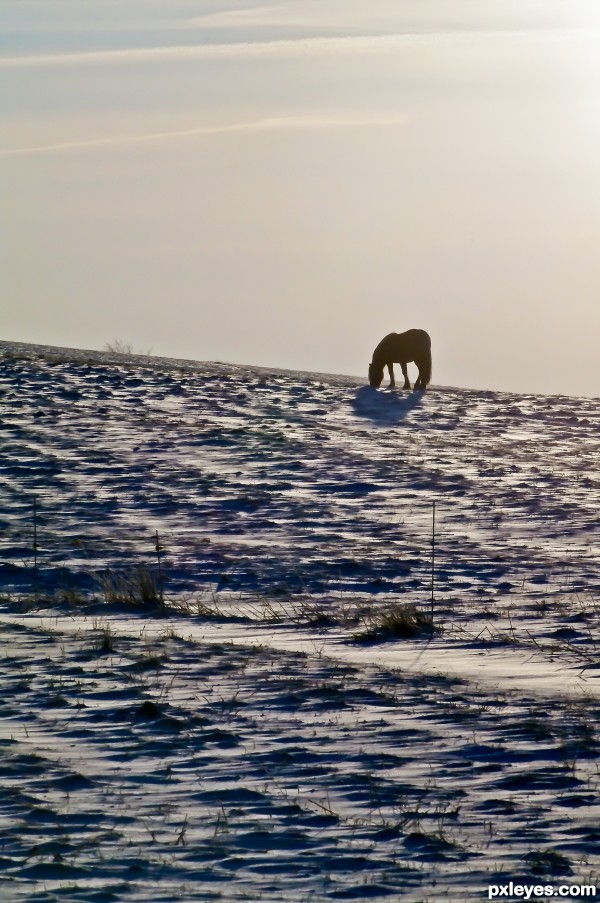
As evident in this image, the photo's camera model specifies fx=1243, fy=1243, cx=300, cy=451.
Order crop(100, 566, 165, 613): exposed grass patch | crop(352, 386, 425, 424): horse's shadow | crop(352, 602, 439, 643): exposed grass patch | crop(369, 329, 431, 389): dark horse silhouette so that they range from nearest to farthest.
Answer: crop(352, 602, 439, 643): exposed grass patch, crop(100, 566, 165, 613): exposed grass patch, crop(352, 386, 425, 424): horse's shadow, crop(369, 329, 431, 389): dark horse silhouette

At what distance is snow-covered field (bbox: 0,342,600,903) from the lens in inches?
187

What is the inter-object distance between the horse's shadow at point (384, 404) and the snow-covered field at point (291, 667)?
3.01m

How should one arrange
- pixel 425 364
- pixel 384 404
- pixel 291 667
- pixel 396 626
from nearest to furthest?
pixel 291 667
pixel 396 626
pixel 384 404
pixel 425 364

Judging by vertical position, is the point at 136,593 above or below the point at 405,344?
below

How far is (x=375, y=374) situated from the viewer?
25125 mm

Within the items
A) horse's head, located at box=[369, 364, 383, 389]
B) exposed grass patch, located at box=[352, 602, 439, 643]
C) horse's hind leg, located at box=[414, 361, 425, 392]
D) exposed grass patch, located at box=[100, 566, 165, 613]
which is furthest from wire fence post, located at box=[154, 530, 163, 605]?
horse's hind leg, located at box=[414, 361, 425, 392]

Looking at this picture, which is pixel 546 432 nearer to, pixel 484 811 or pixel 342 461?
pixel 342 461

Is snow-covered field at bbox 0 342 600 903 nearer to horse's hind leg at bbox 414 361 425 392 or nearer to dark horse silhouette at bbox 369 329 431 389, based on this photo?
dark horse silhouette at bbox 369 329 431 389

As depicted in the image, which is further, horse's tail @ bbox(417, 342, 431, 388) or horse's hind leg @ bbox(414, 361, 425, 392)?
horse's hind leg @ bbox(414, 361, 425, 392)

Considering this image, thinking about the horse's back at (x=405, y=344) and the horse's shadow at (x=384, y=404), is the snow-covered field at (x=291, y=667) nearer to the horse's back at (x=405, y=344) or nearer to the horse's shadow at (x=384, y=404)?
the horse's shadow at (x=384, y=404)

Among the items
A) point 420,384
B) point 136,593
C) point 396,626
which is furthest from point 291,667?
point 420,384

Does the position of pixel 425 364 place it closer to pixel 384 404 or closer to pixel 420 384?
pixel 420 384

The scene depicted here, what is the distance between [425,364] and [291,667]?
18365 millimetres

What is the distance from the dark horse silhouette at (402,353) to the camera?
82.1ft
